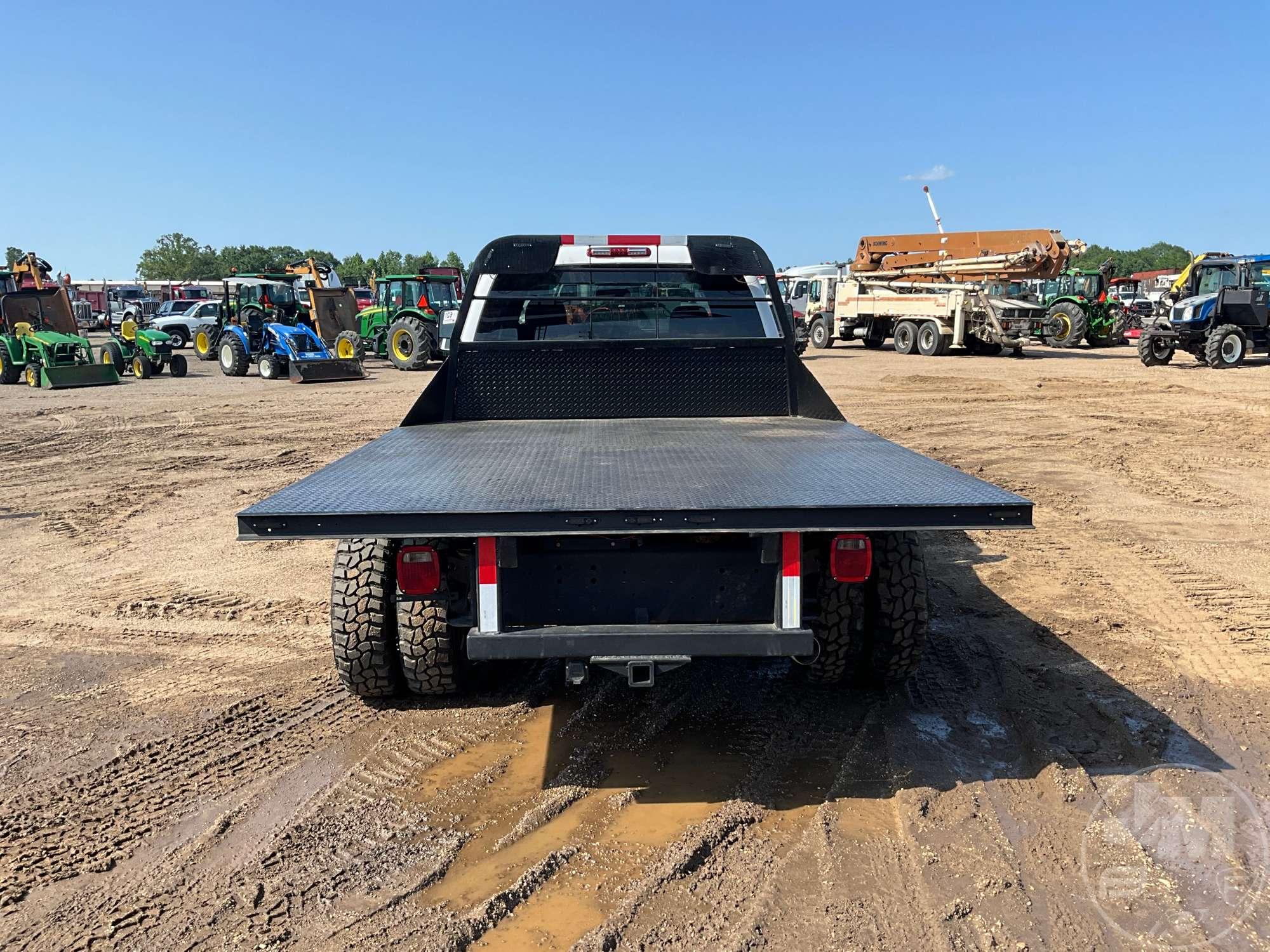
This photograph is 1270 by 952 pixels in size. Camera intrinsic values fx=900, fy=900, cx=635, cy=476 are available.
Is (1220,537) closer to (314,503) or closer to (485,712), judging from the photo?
(485,712)

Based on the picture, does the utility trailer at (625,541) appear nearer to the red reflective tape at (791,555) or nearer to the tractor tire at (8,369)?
the red reflective tape at (791,555)

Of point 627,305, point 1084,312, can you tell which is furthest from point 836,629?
point 1084,312

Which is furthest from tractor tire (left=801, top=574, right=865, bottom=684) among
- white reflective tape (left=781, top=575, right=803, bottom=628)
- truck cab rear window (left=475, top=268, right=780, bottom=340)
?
truck cab rear window (left=475, top=268, right=780, bottom=340)

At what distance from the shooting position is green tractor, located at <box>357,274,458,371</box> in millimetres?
20672

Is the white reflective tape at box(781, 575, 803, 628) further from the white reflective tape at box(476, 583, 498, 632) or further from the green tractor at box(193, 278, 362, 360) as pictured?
the green tractor at box(193, 278, 362, 360)

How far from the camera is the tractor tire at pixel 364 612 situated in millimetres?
3320

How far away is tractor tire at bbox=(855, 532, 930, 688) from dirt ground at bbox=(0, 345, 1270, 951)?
12.3 inches

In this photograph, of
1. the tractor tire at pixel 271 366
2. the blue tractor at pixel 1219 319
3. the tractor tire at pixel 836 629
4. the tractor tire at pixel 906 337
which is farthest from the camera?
the tractor tire at pixel 906 337

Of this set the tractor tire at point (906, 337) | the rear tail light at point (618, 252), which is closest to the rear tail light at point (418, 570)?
the rear tail light at point (618, 252)

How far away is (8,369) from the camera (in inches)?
738

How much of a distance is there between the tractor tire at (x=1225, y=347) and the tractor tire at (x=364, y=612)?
65.0ft

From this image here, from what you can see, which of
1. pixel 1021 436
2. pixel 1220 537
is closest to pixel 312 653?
pixel 1220 537

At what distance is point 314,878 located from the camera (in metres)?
2.64

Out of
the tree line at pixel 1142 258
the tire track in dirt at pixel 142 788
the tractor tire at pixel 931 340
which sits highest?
the tree line at pixel 1142 258
